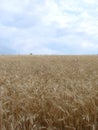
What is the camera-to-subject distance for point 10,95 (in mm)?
5629

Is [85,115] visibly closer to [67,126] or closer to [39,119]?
[67,126]

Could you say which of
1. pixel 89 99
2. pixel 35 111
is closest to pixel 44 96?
pixel 35 111

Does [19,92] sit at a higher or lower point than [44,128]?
higher

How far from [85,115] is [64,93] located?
2.50 ft

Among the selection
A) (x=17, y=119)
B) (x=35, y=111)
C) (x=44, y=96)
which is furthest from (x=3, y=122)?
(x=44, y=96)

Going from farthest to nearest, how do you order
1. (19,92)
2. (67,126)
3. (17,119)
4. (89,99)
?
(19,92) < (89,99) < (17,119) < (67,126)

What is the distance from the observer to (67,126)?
173 inches

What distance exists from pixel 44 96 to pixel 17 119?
25.1 inches

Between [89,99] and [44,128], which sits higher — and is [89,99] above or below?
above

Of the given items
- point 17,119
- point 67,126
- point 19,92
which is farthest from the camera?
point 19,92

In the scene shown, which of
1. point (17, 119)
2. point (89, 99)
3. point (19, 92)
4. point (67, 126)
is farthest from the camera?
point (19, 92)

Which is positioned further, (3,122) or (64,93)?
(64,93)

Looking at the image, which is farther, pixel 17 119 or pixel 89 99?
pixel 89 99

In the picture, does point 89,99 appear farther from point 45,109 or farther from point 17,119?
point 17,119
